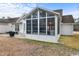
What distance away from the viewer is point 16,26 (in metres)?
4.28

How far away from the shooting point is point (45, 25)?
428 centimetres

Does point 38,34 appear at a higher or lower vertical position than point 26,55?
higher

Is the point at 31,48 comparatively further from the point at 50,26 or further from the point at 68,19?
the point at 68,19

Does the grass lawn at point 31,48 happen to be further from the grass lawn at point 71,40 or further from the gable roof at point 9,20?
the gable roof at point 9,20

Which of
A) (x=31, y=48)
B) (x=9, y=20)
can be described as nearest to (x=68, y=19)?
(x=31, y=48)

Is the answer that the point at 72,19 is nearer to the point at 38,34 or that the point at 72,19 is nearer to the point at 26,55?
the point at 38,34

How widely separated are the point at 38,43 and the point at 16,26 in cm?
38

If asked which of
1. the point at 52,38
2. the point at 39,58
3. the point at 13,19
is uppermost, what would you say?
the point at 13,19

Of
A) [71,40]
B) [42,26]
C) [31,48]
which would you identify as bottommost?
[31,48]

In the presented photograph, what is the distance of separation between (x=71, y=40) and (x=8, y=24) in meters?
0.87

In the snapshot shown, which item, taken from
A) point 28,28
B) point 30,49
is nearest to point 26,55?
point 30,49

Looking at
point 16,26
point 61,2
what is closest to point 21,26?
point 16,26

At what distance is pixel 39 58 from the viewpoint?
421 cm

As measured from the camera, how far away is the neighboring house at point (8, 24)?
4254 mm
